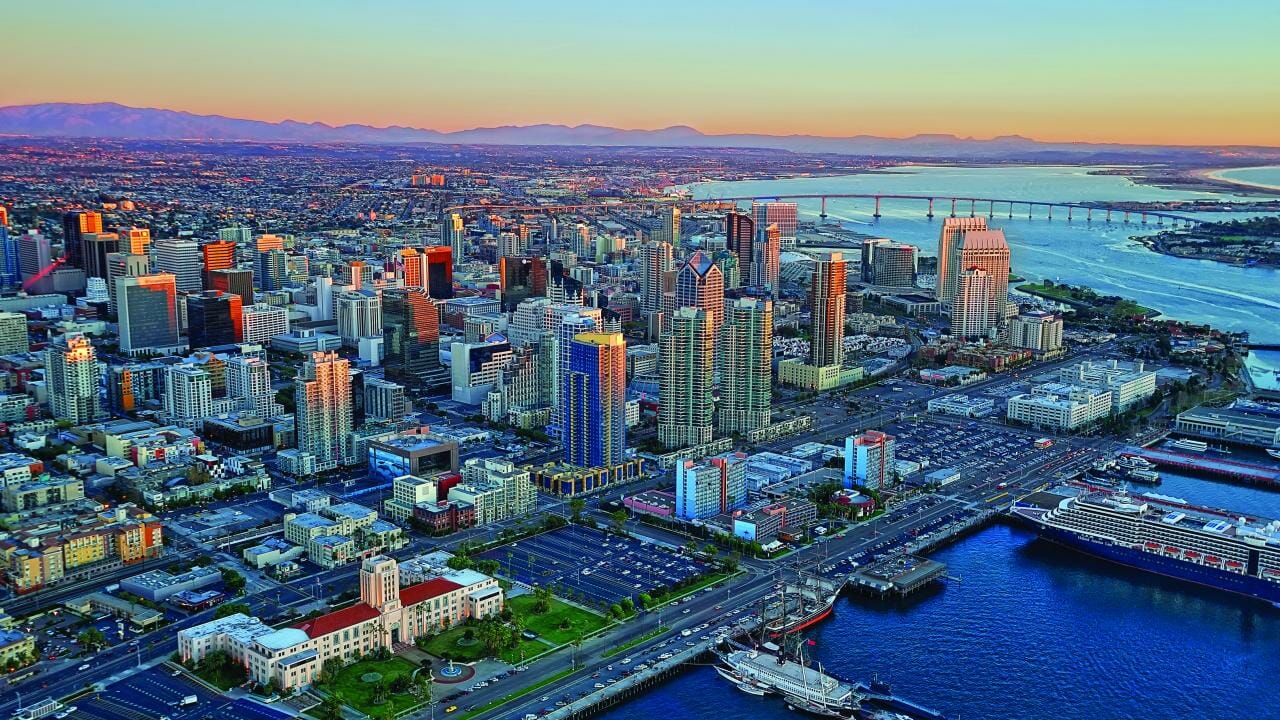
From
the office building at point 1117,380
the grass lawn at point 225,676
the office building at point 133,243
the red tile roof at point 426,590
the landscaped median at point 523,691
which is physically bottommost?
the landscaped median at point 523,691

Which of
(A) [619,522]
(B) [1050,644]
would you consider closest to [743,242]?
(A) [619,522]

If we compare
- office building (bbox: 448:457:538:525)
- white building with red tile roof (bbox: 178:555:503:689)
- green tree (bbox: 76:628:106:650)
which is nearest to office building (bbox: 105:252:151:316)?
office building (bbox: 448:457:538:525)

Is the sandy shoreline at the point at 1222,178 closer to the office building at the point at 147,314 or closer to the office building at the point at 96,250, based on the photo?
the office building at the point at 96,250

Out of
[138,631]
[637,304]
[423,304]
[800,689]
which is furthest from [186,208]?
[800,689]

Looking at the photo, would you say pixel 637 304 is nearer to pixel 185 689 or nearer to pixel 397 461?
pixel 397 461

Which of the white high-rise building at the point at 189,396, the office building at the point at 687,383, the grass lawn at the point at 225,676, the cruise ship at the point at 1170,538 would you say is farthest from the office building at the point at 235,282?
the cruise ship at the point at 1170,538

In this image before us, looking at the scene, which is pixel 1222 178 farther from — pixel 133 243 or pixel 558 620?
pixel 558 620
